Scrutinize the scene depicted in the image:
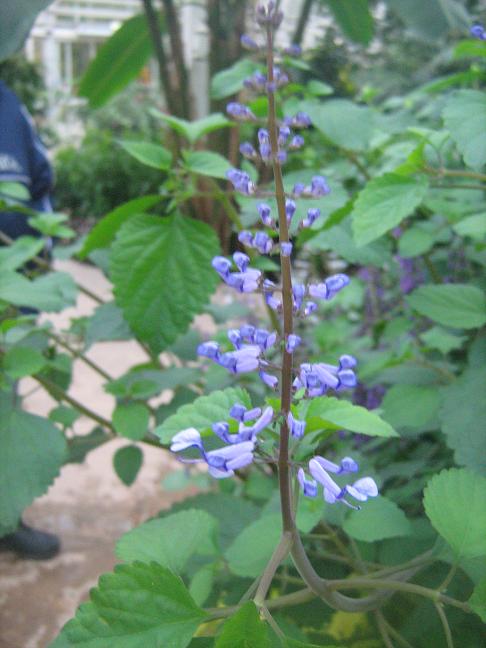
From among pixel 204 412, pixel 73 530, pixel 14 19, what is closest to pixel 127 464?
pixel 204 412

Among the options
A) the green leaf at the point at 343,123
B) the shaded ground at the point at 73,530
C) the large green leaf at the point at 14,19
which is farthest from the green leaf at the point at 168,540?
the large green leaf at the point at 14,19

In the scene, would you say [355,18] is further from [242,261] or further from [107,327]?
[242,261]

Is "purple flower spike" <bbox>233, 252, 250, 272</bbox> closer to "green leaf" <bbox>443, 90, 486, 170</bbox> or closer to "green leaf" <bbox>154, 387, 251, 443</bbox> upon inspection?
"green leaf" <bbox>154, 387, 251, 443</bbox>

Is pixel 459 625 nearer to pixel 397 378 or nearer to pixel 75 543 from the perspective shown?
pixel 397 378

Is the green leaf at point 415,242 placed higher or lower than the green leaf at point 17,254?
lower

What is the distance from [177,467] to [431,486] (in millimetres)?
1369

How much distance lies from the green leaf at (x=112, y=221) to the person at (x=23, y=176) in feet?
2.00

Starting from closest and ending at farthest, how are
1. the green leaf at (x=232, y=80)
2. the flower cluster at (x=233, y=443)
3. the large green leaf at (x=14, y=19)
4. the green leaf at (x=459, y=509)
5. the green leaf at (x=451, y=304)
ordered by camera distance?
the flower cluster at (x=233, y=443)
the green leaf at (x=459, y=509)
the green leaf at (x=451, y=304)
the green leaf at (x=232, y=80)
the large green leaf at (x=14, y=19)

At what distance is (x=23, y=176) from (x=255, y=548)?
110 cm

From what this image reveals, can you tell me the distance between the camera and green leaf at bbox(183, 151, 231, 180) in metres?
0.68

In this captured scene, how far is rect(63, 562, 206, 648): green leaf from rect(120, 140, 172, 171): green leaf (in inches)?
16.8

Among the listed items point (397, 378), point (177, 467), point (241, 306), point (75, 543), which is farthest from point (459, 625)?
point (177, 467)

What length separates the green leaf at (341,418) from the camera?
14.1 inches

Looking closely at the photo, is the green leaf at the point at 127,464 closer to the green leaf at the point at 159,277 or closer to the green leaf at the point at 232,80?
the green leaf at the point at 159,277
